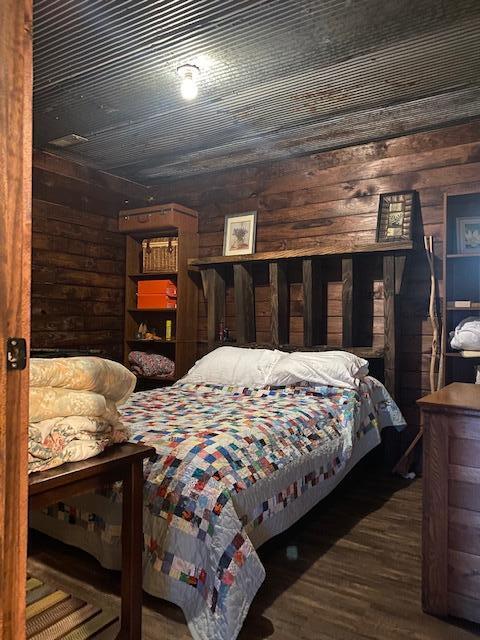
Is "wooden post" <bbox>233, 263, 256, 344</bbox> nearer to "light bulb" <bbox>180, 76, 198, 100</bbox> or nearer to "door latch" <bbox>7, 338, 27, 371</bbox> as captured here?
"light bulb" <bbox>180, 76, 198, 100</bbox>

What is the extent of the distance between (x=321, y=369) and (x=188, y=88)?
71.3 inches

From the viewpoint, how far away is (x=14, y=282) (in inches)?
32.5

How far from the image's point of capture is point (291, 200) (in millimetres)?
3918

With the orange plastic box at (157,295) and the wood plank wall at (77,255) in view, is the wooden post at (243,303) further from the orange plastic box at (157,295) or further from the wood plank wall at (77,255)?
the wood plank wall at (77,255)

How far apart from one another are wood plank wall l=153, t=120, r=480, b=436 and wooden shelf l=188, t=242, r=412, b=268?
0.81ft

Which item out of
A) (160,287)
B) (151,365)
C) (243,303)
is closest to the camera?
(243,303)

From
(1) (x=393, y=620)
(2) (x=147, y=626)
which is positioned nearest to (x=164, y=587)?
(2) (x=147, y=626)

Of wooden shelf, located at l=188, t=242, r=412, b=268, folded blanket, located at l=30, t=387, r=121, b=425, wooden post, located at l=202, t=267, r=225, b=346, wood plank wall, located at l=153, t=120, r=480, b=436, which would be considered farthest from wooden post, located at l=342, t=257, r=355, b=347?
folded blanket, located at l=30, t=387, r=121, b=425

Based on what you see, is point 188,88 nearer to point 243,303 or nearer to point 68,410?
point 243,303

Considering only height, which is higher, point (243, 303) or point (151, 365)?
point (243, 303)

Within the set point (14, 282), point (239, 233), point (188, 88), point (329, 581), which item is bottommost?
point (329, 581)

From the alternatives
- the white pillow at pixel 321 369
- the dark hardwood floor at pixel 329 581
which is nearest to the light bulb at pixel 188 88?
the white pillow at pixel 321 369

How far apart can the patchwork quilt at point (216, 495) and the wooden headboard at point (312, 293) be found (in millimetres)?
809

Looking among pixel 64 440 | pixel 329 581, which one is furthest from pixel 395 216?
pixel 64 440
